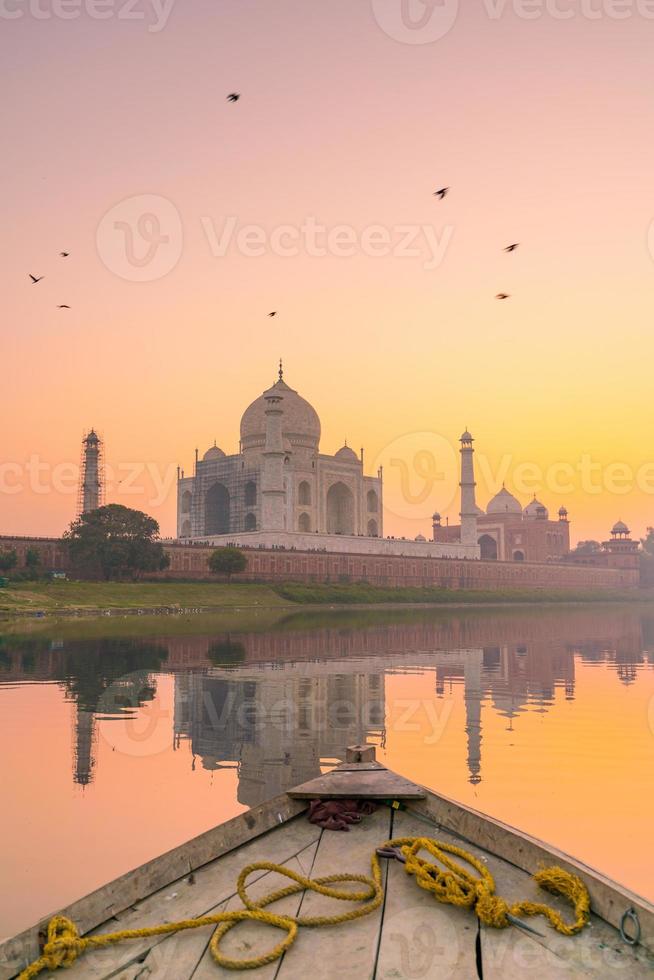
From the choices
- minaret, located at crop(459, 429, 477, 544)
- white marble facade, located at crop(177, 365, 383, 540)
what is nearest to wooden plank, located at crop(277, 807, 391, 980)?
white marble facade, located at crop(177, 365, 383, 540)

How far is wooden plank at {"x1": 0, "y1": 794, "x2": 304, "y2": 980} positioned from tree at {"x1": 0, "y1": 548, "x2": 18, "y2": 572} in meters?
53.1

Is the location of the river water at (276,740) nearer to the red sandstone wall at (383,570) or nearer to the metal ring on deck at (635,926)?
the metal ring on deck at (635,926)

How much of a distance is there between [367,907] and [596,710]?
12.6m

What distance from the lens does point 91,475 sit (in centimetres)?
7544

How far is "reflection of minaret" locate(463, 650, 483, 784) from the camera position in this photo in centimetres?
1161

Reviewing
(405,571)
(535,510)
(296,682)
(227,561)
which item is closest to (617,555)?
(535,510)

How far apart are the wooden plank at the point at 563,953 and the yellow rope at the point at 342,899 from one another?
0.22 feet

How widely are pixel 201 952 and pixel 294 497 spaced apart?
79.2 metres

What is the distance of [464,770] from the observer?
1131 cm

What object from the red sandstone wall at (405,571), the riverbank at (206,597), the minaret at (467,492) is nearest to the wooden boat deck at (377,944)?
the riverbank at (206,597)

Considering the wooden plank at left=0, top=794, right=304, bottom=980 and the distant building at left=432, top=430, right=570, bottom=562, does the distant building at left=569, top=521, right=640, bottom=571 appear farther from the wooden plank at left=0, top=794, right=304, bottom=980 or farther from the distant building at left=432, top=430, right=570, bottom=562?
the wooden plank at left=0, top=794, right=304, bottom=980

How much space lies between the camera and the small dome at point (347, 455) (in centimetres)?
9113

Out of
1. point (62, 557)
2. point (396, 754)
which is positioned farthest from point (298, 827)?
point (62, 557)

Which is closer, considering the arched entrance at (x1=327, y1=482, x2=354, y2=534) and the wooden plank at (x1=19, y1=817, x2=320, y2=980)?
the wooden plank at (x1=19, y1=817, x2=320, y2=980)
